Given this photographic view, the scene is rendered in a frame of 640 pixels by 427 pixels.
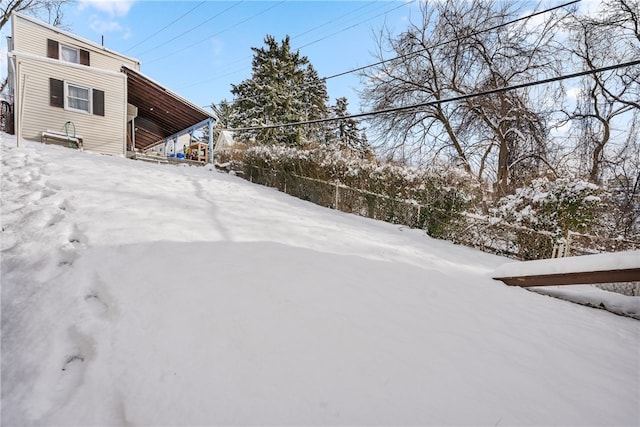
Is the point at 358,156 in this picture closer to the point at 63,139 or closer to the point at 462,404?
the point at 462,404

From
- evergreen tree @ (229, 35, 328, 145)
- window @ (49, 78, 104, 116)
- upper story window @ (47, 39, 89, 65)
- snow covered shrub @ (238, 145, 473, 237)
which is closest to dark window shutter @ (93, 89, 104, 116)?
window @ (49, 78, 104, 116)

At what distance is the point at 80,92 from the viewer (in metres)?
11.3

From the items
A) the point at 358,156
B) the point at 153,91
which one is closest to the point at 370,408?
the point at 358,156

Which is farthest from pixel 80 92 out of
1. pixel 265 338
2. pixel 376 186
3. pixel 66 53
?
pixel 265 338

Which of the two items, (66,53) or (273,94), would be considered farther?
(273,94)

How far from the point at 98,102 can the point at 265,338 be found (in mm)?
14266

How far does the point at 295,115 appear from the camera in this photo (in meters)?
23.0

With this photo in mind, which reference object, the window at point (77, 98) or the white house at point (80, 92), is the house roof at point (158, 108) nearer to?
the white house at point (80, 92)

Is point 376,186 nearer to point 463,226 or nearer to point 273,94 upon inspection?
point 463,226

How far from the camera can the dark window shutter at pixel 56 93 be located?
10.5 meters

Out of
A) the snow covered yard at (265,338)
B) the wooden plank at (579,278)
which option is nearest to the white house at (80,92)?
the snow covered yard at (265,338)

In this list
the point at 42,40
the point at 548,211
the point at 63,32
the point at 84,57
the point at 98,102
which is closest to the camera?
the point at 548,211

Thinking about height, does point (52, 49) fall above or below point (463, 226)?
above

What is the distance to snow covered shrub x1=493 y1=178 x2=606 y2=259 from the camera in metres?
4.73
